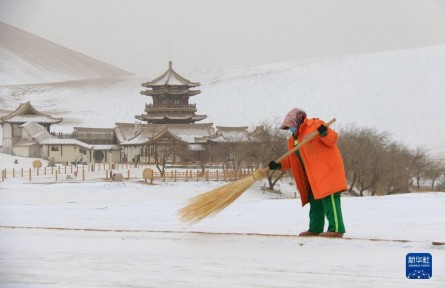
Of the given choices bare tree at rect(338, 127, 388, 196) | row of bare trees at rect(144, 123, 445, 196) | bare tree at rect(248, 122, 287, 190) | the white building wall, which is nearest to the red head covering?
row of bare trees at rect(144, 123, 445, 196)

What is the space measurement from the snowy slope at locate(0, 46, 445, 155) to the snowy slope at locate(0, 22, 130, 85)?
29.2 metres

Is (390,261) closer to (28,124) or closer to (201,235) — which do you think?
(201,235)

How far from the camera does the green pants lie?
5207mm

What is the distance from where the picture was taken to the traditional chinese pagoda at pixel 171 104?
55.0 meters

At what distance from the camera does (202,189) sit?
26.5 metres

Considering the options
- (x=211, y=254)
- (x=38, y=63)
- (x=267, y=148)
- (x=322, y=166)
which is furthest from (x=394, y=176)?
(x=38, y=63)

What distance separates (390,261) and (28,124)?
46.3m

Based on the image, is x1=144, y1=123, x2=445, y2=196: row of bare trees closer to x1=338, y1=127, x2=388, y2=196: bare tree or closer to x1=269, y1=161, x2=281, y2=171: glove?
x1=338, y1=127, x2=388, y2=196: bare tree

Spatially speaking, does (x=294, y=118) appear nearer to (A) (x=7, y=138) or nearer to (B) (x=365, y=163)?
(B) (x=365, y=163)

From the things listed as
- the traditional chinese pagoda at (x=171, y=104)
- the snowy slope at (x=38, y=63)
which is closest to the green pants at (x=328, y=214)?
the traditional chinese pagoda at (x=171, y=104)

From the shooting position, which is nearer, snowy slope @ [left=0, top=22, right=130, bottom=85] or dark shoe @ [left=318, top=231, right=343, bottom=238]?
dark shoe @ [left=318, top=231, right=343, bottom=238]

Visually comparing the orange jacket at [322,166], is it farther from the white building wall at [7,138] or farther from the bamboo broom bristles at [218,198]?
the white building wall at [7,138]

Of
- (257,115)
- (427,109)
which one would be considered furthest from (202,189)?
(257,115)

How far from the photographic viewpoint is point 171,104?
5603 cm
